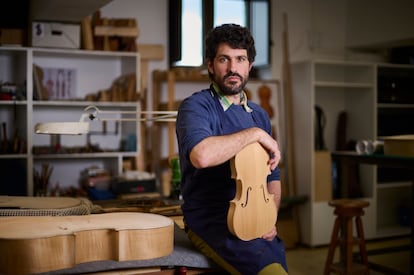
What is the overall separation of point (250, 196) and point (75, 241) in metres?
0.67

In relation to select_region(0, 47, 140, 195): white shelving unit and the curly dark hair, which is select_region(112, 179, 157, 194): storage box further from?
the curly dark hair

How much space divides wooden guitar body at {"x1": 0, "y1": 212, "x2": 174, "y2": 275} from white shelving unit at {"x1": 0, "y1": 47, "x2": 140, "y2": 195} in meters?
2.42

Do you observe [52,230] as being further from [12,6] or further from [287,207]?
[287,207]

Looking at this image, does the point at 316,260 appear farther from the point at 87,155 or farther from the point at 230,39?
the point at 230,39

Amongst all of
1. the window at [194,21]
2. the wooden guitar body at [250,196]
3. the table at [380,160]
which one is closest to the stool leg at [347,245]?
the table at [380,160]

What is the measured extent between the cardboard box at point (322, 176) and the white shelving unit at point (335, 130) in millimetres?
38

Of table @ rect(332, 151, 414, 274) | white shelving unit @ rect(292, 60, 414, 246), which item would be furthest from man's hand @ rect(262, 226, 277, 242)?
white shelving unit @ rect(292, 60, 414, 246)

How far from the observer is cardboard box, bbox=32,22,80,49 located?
4.62m

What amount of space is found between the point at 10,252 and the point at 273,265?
3.22 ft

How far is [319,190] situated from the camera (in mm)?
5699

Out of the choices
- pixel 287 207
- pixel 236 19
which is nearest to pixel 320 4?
pixel 236 19

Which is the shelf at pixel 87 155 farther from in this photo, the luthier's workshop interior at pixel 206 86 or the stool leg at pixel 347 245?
the stool leg at pixel 347 245

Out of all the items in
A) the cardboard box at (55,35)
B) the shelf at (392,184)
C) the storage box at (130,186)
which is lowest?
the shelf at (392,184)

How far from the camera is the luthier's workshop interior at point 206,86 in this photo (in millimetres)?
4617
